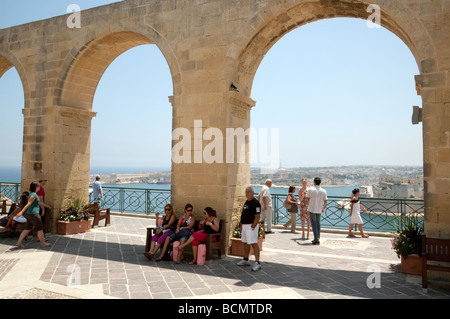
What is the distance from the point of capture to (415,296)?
426 cm

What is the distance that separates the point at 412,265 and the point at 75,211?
769 cm

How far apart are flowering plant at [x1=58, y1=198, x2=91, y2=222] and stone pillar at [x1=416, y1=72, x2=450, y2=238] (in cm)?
779

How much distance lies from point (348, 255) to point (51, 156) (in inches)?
299

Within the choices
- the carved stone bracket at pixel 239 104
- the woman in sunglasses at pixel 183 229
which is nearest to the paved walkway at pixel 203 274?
the woman in sunglasses at pixel 183 229

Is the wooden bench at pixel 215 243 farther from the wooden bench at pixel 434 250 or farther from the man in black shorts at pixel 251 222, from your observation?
the wooden bench at pixel 434 250

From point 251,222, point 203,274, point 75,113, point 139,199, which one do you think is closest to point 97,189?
point 139,199

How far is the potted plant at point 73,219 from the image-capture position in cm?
815

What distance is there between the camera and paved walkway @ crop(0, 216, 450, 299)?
4.34m

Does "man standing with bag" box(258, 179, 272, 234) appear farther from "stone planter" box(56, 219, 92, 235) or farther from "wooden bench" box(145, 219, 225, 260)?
"stone planter" box(56, 219, 92, 235)

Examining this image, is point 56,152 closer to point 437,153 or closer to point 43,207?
point 43,207

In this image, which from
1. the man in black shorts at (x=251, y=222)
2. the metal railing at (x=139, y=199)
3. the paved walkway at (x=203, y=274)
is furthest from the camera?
the metal railing at (x=139, y=199)

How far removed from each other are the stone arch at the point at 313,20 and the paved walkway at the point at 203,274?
11.3 ft

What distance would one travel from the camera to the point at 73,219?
27.2 ft
